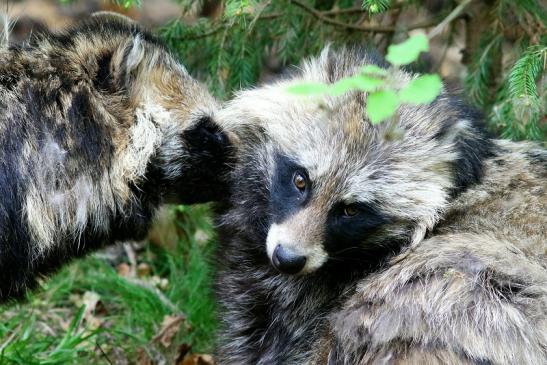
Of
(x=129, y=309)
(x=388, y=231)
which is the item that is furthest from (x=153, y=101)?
(x=129, y=309)

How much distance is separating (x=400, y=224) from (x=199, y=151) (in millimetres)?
1173

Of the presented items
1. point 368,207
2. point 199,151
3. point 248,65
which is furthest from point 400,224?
point 248,65

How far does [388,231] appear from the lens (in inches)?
154

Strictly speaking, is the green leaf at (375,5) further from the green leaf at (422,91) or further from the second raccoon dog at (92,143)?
the green leaf at (422,91)

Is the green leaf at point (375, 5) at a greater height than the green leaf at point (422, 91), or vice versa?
the green leaf at point (422, 91)

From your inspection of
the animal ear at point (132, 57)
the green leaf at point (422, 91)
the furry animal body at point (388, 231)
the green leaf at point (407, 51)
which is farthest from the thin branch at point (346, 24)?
the green leaf at point (422, 91)

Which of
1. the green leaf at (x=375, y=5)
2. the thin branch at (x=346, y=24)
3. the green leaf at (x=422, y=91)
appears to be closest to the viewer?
the green leaf at (x=422, y=91)

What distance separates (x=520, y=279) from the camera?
373 centimetres

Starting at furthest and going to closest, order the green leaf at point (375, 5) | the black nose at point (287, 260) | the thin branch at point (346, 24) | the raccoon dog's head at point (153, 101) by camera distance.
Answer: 1. the thin branch at point (346, 24)
2. the raccoon dog's head at point (153, 101)
3. the green leaf at point (375, 5)
4. the black nose at point (287, 260)

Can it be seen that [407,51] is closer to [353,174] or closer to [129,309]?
[353,174]

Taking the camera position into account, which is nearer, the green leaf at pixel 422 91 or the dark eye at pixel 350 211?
the green leaf at pixel 422 91

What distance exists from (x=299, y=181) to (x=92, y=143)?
1.06 meters

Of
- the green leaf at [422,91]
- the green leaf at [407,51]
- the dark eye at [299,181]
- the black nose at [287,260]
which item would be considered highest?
the green leaf at [407,51]

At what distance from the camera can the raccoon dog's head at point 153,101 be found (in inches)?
170
